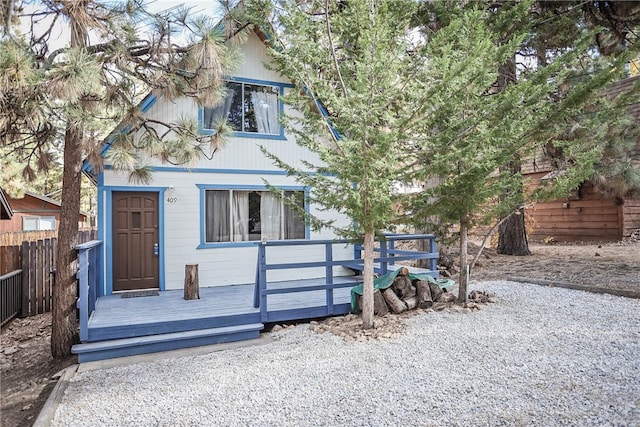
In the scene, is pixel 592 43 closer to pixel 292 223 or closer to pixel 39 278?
pixel 292 223

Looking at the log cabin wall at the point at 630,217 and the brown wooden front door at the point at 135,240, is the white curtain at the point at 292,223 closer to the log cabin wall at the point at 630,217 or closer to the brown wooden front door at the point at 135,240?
the brown wooden front door at the point at 135,240

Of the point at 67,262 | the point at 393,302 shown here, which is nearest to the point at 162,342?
the point at 67,262

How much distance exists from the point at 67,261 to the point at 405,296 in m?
4.66

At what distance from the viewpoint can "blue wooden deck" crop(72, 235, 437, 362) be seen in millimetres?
4812

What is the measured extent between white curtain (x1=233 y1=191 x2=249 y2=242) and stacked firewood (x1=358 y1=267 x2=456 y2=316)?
3.05 metres

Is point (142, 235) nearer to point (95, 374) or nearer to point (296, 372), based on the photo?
point (95, 374)

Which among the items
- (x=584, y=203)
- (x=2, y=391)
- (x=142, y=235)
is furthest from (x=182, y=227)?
(x=584, y=203)

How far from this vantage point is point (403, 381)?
3.66 metres

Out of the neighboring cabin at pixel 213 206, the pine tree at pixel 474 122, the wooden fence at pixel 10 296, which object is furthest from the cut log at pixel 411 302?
the wooden fence at pixel 10 296

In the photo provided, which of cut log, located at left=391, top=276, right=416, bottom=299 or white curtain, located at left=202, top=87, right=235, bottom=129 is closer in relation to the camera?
cut log, located at left=391, top=276, right=416, bottom=299

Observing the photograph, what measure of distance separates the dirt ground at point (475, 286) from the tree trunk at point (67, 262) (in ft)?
1.01

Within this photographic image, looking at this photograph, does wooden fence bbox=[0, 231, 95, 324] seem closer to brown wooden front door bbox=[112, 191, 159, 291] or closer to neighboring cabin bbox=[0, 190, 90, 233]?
brown wooden front door bbox=[112, 191, 159, 291]

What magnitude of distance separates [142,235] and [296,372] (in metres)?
4.73

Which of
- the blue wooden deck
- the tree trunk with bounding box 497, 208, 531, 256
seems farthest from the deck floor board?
the tree trunk with bounding box 497, 208, 531, 256
